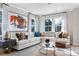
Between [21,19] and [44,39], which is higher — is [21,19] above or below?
above

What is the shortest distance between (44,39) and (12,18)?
1.12m

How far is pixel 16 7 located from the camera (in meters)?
2.52

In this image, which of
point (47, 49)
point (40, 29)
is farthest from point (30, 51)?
point (40, 29)

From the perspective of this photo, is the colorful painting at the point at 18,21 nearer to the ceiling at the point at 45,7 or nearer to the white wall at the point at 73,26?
the ceiling at the point at 45,7

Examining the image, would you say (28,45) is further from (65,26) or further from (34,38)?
(65,26)

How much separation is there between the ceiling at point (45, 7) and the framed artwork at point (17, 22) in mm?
327

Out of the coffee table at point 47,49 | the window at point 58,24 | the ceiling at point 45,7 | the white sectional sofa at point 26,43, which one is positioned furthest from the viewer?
the white sectional sofa at point 26,43

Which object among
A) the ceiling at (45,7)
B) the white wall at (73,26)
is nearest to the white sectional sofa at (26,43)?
the ceiling at (45,7)

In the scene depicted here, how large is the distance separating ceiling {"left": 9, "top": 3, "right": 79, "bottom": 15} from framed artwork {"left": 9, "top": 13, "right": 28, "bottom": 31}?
1.07ft

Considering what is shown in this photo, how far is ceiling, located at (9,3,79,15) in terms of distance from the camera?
245cm

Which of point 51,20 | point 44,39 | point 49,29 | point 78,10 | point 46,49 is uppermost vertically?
point 78,10

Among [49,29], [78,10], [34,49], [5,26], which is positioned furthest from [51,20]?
[5,26]

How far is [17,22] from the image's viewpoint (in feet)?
9.07

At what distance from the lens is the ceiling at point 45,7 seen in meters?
2.45
